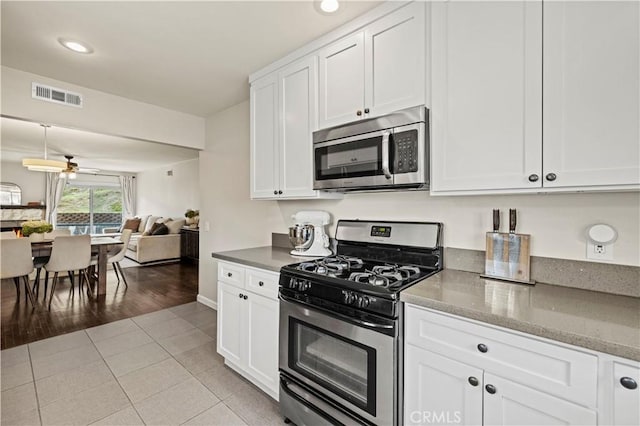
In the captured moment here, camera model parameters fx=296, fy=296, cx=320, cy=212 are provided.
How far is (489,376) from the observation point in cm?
109

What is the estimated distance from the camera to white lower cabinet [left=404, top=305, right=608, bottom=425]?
94 centimetres

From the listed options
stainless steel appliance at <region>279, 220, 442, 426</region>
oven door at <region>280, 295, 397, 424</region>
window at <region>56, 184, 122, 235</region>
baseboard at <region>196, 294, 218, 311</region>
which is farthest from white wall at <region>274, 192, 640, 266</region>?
window at <region>56, 184, 122, 235</region>

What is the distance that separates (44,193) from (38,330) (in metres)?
7.49

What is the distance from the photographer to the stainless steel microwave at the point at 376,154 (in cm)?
157

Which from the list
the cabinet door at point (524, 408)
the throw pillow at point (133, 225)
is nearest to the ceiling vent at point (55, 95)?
the cabinet door at point (524, 408)

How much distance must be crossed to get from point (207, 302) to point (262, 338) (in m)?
2.11

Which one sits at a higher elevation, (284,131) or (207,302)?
(284,131)

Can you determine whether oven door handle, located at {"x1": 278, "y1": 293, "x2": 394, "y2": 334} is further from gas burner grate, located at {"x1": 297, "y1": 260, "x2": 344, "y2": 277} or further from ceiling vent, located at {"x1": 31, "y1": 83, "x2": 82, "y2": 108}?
ceiling vent, located at {"x1": 31, "y1": 83, "x2": 82, "y2": 108}

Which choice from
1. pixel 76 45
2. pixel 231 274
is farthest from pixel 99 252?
pixel 231 274

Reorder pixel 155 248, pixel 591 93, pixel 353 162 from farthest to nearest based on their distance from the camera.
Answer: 1. pixel 155 248
2. pixel 353 162
3. pixel 591 93

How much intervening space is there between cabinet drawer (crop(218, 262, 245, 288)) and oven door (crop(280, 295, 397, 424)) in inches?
19.4

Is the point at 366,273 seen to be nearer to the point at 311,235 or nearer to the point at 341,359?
the point at 341,359

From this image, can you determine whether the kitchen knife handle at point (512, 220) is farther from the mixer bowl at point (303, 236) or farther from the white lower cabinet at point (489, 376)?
the mixer bowl at point (303, 236)

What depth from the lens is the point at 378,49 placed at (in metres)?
1.73
